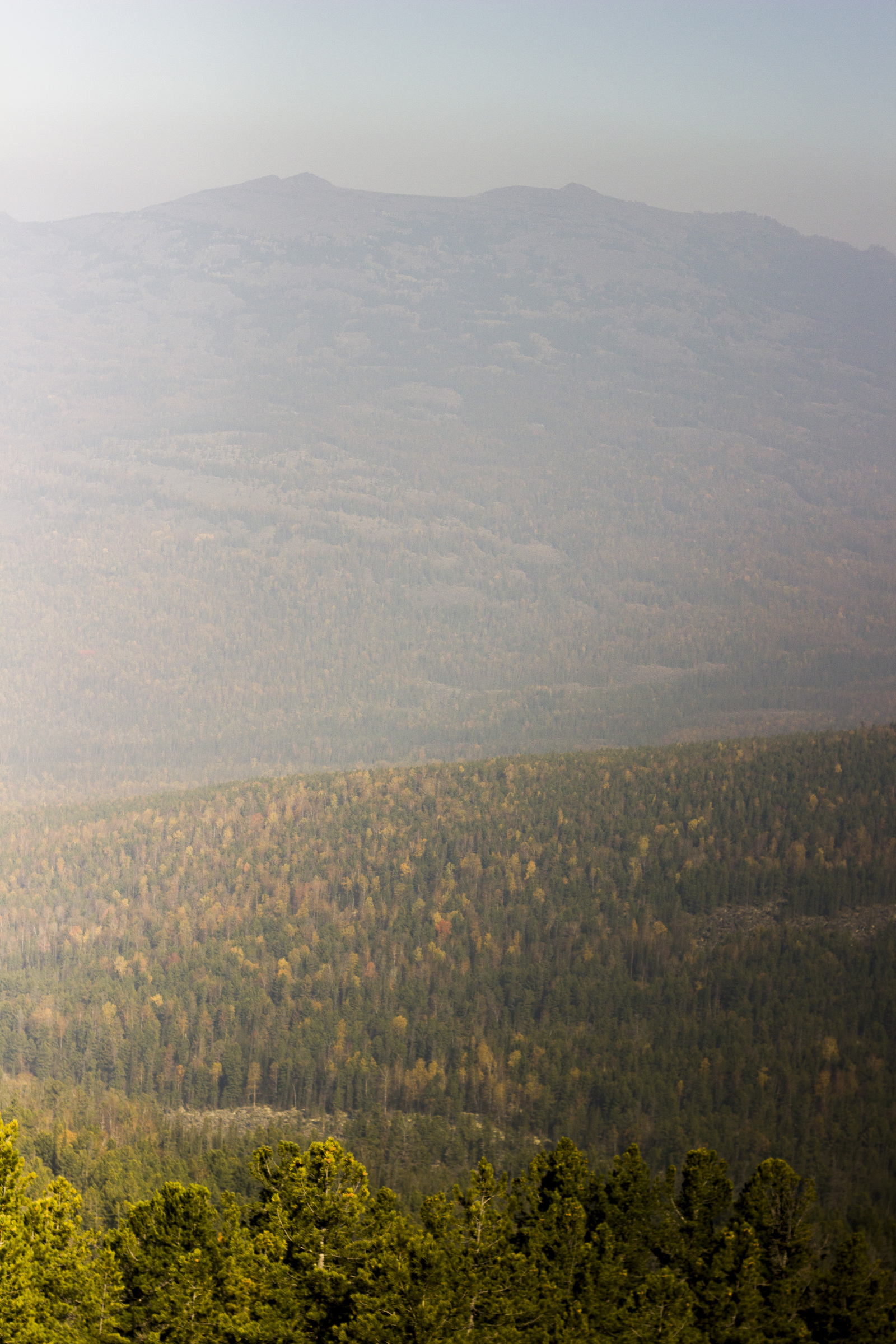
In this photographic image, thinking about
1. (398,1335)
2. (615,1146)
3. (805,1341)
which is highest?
(398,1335)

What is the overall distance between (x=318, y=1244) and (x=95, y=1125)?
122720mm

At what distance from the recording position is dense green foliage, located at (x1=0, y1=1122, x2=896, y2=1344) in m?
68.4

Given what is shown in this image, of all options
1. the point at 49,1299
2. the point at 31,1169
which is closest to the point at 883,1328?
the point at 49,1299

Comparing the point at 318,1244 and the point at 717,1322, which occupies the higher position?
the point at 318,1244

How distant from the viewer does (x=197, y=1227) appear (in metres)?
73.4

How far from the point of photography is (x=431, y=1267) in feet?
228

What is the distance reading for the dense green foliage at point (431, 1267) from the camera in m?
68.4

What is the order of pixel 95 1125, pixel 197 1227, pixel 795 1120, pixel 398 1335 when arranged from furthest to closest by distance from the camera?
pixel 795 1120 < pixel 95 1125 < pixel 197 1227 < pixel 398 1335

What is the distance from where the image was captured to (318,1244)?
73938 millimetres

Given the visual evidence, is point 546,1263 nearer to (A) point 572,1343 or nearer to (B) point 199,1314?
(A) point 572,1343

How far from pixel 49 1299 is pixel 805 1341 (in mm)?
40780

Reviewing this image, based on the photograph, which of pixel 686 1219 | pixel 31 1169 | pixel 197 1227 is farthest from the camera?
pixel 31 1169

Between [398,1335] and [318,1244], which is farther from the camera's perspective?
[318,1244]

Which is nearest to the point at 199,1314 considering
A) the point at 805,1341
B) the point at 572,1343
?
the point at 572,1343
